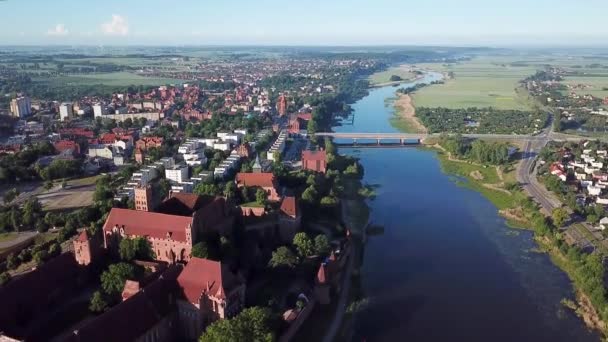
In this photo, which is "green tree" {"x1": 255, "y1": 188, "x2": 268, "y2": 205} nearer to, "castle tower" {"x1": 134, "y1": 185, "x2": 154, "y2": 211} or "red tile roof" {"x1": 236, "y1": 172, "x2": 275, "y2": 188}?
"red tile roof" {"x1": 236, "y1": 172, "x2": 275, "y2": 188}

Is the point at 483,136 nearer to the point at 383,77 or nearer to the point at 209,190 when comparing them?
the point at 209,190

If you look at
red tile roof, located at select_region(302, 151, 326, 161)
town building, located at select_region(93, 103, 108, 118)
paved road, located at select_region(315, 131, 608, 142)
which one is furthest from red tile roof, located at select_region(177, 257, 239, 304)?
town building, located at select_region(93, 103, 108, 118)

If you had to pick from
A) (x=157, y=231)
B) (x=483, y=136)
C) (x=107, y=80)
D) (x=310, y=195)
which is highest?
(x=157, y=231)

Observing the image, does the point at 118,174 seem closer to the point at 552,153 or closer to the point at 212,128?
the point at 212,128

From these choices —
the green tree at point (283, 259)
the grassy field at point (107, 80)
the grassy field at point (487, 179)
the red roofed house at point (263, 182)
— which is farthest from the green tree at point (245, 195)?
the grassy field at point (107, 80)

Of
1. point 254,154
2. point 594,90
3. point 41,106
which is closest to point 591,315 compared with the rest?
point 254,154

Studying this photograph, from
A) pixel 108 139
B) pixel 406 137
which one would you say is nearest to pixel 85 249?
pixel 108 139
